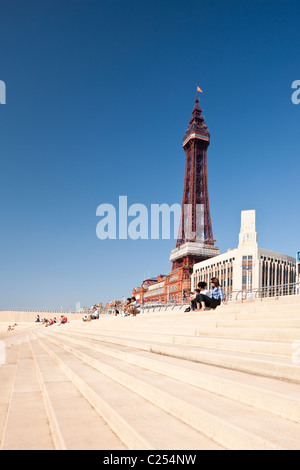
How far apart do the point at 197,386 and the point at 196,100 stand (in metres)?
Answer: 144

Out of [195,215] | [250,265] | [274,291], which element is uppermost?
[195,215]

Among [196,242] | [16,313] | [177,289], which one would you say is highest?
[196,242]

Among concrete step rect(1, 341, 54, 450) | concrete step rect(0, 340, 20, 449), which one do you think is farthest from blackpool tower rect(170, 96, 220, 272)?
concrete step rect(1, 341, 54, 450)

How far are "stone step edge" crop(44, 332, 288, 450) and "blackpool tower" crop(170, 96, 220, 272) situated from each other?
305ft

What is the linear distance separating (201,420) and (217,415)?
0.14 meters

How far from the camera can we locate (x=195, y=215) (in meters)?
105

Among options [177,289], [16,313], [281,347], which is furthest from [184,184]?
[281,347]

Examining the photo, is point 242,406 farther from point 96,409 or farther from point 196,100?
point 196,100

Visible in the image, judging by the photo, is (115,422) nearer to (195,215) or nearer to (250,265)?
(250,265)

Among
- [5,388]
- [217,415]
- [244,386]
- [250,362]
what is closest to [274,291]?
[5,388]

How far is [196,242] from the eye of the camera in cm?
10394

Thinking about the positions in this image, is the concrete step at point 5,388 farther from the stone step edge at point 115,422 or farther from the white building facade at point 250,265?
the white building facade at point 250,265

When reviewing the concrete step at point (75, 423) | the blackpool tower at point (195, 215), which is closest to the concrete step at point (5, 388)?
the concrete step at point (75, 423)
